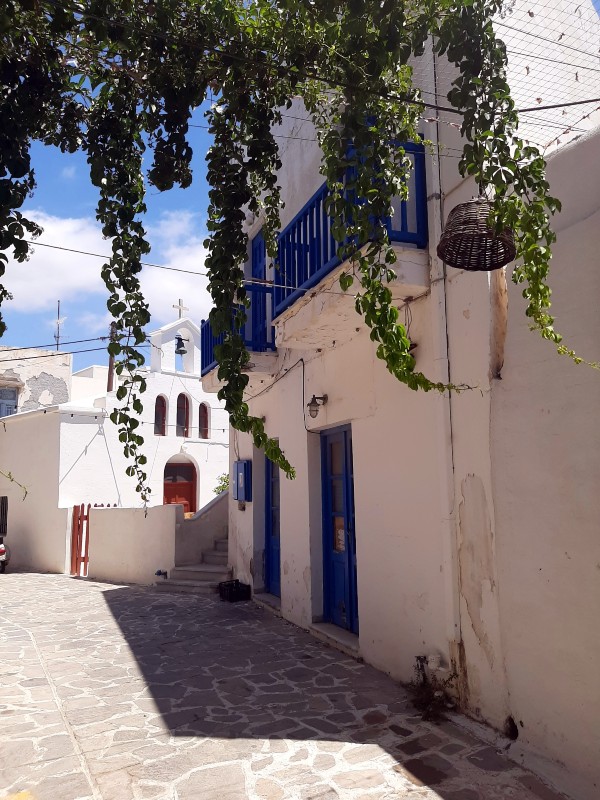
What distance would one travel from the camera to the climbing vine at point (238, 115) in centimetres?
259

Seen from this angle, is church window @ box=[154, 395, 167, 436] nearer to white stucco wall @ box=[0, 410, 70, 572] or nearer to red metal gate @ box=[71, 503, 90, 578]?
white stucco wall @ box=[0, 410, 70, 572]

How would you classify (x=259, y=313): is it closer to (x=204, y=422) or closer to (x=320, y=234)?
(x=320, y=234)

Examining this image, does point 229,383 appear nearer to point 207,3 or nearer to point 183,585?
point 207,3

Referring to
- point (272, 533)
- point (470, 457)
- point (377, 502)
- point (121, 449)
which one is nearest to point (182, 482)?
point (121, 449)

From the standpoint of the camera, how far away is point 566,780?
3.78 metres

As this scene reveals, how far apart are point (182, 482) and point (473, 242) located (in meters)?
18.2

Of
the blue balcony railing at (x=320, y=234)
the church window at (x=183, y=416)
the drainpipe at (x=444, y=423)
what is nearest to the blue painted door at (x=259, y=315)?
the blue balcony railing at (x=320, y=234)

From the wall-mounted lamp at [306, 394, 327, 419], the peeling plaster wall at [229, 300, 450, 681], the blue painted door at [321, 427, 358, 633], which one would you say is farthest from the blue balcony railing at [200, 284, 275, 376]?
the blue painted door at [321, 427, 358, 633]

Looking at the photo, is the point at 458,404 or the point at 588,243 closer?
the point at 588,243

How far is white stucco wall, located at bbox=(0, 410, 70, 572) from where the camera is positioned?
15.6 metres

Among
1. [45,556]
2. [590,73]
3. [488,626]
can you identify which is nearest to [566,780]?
[488,626]

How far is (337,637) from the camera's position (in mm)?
6984

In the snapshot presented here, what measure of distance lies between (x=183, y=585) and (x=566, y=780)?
8.70 metres

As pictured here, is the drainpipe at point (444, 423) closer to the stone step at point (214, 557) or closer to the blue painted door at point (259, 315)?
the blue painted door at point (259, 315)
